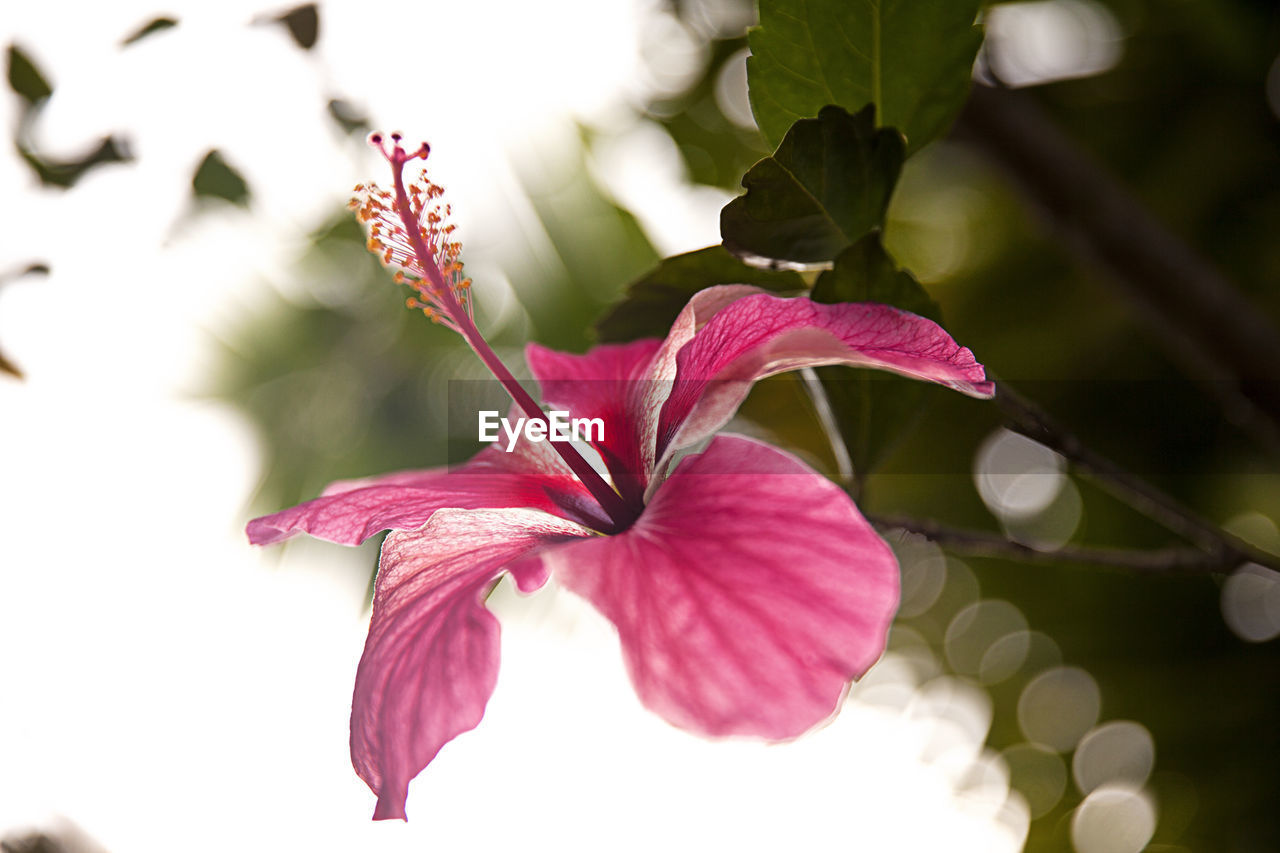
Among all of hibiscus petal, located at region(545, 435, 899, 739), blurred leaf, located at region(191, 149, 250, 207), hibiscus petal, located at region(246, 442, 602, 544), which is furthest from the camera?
blurred leaf, located at region(191, 149, 250, 207)

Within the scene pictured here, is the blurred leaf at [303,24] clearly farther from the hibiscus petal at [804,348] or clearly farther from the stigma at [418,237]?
the hibiscus petal at [804,348]

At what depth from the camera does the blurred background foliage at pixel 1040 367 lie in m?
1.19

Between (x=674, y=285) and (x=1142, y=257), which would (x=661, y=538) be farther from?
(x=1142, y=257)

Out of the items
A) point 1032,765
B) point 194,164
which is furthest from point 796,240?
A: point 1032,765

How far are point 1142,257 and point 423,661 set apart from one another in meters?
0.73

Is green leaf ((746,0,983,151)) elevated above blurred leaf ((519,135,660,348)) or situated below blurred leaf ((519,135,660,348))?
above

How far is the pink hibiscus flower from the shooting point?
0.26m

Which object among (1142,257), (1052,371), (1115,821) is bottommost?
(1115,821)

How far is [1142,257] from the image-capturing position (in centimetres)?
78

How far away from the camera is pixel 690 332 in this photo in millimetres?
330

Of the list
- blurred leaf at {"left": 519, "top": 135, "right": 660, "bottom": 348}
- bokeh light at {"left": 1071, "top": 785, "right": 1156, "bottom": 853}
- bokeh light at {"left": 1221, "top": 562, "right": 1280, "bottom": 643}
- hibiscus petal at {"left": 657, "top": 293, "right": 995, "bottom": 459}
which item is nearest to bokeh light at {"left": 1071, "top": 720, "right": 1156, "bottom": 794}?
bokeh light at {"left": 1071, "top": 785, "right": 1156, "bottom": 853}

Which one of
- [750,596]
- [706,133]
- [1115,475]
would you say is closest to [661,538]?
[750,596]

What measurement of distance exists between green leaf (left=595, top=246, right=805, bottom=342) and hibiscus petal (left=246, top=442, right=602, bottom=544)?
10cm

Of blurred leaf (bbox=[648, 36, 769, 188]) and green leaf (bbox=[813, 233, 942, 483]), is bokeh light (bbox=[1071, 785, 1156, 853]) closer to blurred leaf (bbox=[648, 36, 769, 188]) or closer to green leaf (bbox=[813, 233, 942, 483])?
blurred leaf (bbox=[648, 36, 769, 188])
